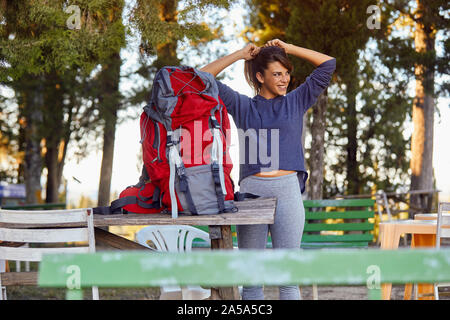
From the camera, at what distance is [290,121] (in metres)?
2.77

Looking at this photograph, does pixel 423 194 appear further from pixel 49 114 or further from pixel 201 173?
pixel 201 173

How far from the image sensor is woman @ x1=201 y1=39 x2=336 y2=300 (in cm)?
268

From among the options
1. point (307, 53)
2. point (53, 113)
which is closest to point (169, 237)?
point (307, 53)

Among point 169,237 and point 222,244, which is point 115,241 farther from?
point 169,237

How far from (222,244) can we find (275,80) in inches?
34.5

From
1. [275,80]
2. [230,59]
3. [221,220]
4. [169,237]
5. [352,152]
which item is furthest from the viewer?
[352,152]

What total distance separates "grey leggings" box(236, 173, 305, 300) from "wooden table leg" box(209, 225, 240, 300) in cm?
20

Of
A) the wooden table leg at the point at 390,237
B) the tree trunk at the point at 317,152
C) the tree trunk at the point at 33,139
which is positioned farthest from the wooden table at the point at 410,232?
the tree trunk at the point at 33,139

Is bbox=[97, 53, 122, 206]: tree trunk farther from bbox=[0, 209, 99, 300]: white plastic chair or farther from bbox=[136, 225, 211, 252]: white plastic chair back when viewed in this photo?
bbox=[0, 209, 99, 300]: white plastic chair

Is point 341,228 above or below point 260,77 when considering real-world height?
below

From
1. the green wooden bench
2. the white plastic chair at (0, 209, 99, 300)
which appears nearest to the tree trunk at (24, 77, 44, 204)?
the white plastic chair at (0, 209, 99, 300)

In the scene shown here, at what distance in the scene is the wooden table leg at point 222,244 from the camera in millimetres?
2420

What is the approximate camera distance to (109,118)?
30.3 ft
